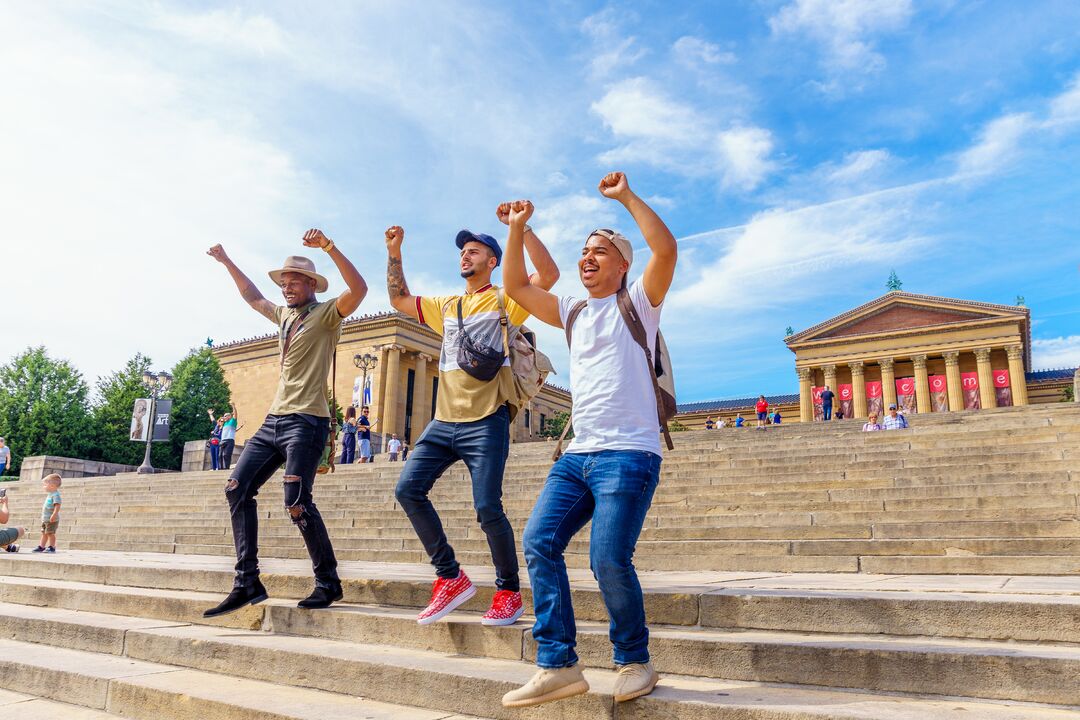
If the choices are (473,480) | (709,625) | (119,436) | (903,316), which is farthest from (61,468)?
(903,316)

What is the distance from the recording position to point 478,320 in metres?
3.85

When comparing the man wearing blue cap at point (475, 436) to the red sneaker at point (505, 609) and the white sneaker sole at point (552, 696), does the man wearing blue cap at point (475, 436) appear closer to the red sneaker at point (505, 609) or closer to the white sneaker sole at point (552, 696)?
the red sneaker at point (505, 609)

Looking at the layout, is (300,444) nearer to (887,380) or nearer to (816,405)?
(816,405)

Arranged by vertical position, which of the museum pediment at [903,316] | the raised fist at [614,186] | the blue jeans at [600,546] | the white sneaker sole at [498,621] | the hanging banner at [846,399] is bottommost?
the white sneaker sole at [498,621]

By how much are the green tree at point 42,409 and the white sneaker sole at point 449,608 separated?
4313 cm

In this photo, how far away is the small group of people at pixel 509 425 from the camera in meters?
2.71

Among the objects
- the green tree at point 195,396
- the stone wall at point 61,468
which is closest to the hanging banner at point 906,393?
the green tree at point 195,396

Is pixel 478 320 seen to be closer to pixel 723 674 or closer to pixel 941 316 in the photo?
pixel 723 674

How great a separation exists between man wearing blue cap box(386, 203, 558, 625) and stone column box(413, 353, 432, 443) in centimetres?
4660

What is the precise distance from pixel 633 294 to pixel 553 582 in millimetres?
1209

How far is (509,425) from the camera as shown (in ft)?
12.4

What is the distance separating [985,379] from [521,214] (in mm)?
56823

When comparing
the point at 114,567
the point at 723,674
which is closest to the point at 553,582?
the point at 723,674

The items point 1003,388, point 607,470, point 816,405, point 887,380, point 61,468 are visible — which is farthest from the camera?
point 887,380
